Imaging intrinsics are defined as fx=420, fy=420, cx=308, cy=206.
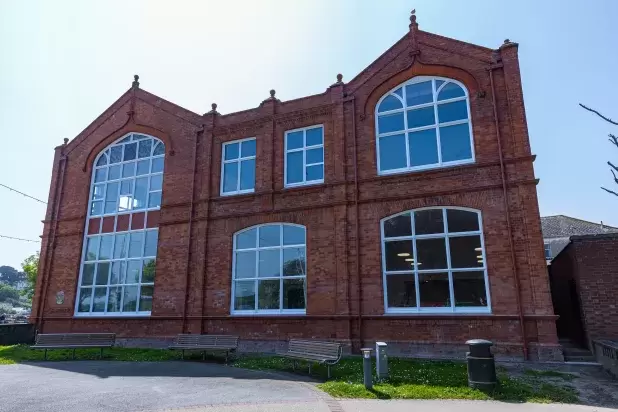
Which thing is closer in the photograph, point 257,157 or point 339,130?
point 339,130

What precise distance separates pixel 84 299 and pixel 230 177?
7.96 m

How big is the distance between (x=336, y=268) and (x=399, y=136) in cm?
473

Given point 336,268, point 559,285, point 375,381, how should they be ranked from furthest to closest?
point 559,285 → point 336,268 → point 375,381

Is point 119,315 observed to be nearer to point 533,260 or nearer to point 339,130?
point 339,130

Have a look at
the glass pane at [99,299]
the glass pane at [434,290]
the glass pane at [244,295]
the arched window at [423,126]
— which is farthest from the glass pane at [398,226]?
the glass pane at [99,299]

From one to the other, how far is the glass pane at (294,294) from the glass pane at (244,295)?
4.05 ft

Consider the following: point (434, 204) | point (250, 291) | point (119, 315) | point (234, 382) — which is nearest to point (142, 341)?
point (119, 315)

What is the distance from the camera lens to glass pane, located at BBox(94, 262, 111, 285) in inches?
666

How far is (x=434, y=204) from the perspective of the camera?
12.4 m

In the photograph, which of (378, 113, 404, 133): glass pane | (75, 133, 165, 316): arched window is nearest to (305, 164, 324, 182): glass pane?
(378, 113, 404, 133): glass pane

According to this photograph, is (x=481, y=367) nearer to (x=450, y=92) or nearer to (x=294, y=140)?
(x=450, y=92)

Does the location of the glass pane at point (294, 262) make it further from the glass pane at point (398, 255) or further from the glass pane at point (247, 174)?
the glass pane at point (247, 174)

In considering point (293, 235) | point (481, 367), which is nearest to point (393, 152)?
point (293, 235)

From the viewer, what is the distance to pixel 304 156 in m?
14.9
